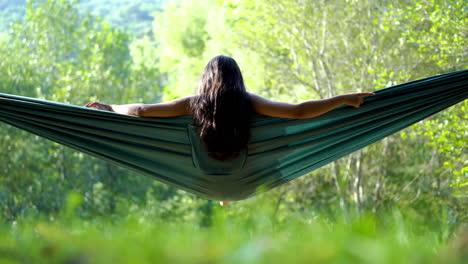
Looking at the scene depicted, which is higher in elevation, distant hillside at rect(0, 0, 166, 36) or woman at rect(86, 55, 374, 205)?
distant hillside at rect(0, 0, 166, 36)

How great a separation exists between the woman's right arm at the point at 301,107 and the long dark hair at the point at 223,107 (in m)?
0.05

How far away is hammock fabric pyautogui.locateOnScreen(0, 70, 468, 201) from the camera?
7.64ft

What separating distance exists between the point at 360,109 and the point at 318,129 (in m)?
0.21

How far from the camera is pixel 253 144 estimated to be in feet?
8.02

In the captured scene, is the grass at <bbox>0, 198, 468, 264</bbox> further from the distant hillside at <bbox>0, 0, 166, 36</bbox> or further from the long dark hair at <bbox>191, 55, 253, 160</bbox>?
the distant hillside at <bbox>0, 0, 166, 36</bbox>

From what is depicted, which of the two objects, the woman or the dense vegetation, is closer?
the dense vegetation

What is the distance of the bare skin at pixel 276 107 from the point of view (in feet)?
7.50

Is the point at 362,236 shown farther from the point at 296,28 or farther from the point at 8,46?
the point at 8,46

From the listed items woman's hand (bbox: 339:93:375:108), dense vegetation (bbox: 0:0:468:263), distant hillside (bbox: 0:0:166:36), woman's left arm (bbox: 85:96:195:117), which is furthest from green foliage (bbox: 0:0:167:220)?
distant hillside (bbox: 0:0:166:36)

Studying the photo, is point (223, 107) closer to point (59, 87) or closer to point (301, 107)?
point (301, 107)

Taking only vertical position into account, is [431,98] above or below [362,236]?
above

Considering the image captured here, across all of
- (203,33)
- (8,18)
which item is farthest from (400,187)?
(8,18)

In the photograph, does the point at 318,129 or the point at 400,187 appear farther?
the point at 400,187

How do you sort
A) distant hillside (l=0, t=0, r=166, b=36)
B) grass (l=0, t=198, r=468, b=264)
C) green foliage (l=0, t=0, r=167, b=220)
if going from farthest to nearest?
distant hillside (l=0, t=0, r=166, b=36)
green foliage (l=0, t=0, r=167, b=220)
grass (l=0, t=198, r=468, b=264)
